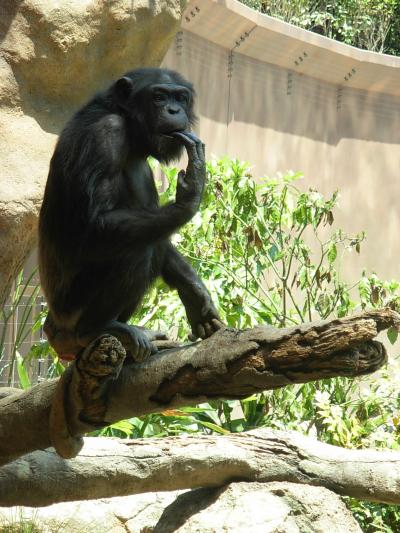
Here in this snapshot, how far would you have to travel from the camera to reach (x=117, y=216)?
146 inches

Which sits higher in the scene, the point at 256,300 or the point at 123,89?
the point at 123,89

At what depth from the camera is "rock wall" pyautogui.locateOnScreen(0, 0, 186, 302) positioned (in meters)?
5.84

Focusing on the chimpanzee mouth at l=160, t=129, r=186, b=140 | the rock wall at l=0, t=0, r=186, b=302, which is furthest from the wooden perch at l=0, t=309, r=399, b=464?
the rock wall at l=0, t=0, r=186, b=302

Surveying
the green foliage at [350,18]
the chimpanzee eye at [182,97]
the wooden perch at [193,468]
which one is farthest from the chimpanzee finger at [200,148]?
the green foliage at [350,18]

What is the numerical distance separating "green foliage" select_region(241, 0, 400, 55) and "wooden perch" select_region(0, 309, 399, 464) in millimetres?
10408

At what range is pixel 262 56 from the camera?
11.6 m

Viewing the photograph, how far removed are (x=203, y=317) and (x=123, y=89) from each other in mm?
1148

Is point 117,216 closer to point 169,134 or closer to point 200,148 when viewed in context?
point 200,148

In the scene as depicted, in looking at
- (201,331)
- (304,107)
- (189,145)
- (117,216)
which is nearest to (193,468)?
(201,331)

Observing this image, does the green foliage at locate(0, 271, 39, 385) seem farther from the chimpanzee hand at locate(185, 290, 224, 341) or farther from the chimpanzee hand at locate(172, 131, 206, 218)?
the chimpanzee hand at locate(172, 131, 206, 218)

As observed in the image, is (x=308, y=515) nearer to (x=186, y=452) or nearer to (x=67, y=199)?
(x=186, y=452)

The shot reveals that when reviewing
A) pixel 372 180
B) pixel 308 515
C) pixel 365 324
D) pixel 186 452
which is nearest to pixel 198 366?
pixel 365 324

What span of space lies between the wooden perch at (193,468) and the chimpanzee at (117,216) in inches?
25.3

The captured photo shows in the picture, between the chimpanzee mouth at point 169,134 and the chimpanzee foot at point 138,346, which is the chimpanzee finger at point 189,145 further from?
the chimpanzee foot at point 138,346
